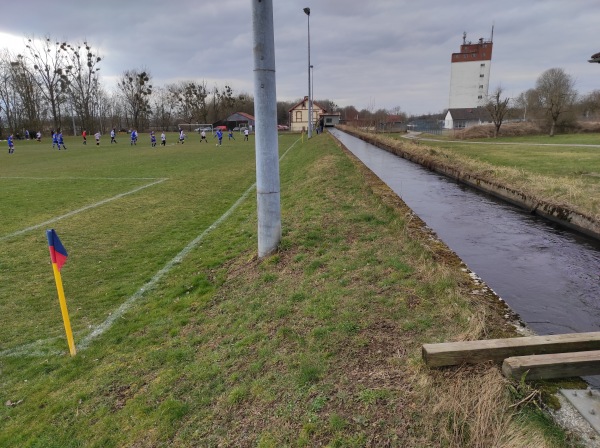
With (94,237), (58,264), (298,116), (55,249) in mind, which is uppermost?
(298,116)

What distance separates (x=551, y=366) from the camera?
8.33 ft

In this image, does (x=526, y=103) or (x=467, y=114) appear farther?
(x=467, y=114)

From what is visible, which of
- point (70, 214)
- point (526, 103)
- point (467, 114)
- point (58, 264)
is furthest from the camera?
point (467, 114)

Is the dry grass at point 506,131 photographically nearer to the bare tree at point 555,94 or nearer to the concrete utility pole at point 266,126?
the bare tree at point 555,94

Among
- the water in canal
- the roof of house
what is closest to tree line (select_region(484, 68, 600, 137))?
the roof of house

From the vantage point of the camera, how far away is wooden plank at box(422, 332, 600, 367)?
272 centimetres

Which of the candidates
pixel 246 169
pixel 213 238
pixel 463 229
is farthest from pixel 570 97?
pixel 213 238

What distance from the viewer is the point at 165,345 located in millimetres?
4219

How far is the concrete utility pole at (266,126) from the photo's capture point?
16.8 feet

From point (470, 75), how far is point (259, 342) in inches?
4173

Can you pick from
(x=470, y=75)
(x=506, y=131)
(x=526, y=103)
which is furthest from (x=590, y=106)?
(x=470, y=75)

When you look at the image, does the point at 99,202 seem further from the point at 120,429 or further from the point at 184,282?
the point at 120,429

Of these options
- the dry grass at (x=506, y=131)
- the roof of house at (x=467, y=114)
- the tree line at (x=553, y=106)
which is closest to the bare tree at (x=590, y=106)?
the tree line at (x=553, y=106)

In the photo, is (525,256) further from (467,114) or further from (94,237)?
(467,114)
